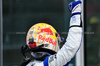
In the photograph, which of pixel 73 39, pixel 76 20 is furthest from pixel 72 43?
pixel 76 20

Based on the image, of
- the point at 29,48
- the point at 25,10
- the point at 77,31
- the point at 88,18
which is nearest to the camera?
the point at 77,31

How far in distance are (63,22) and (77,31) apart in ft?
3.46

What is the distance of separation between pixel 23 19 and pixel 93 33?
83cm

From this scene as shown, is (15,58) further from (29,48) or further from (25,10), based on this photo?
(29,48)

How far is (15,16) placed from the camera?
2.38 m

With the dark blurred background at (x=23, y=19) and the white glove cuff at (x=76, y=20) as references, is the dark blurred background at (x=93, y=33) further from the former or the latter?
the white glove cuff at (x=76, y=20)

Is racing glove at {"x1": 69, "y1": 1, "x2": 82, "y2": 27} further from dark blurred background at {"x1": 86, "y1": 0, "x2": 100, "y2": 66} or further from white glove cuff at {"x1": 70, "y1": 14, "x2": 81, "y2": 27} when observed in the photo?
dark blurred background at {"x1": 86, "y1": 0, "x2": 100, "y2": 66}

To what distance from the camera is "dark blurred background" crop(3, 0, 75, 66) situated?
2.29 metres

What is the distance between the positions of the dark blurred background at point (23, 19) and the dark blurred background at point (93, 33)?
23 centimetres

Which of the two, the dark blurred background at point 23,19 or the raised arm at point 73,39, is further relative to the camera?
the dark blurred background at point 23,19

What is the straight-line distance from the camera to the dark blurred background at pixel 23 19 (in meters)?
2.29

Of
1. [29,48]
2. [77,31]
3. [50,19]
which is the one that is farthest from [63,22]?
[77,31]

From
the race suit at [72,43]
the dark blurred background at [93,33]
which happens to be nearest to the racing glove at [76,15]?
the race suit at [72,43]

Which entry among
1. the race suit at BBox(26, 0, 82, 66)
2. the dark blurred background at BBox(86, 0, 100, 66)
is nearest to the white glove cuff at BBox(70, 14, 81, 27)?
the race suit at BBox(26, 0, 82, 66)
